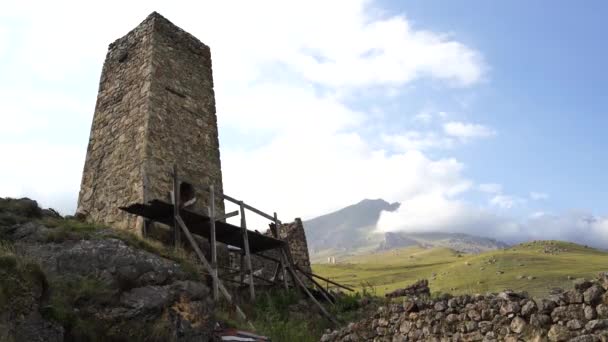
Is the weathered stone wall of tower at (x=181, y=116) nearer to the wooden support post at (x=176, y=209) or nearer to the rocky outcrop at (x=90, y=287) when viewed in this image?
the wooden support post at (x=176, y=209)

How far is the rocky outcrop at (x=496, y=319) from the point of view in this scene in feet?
30.3

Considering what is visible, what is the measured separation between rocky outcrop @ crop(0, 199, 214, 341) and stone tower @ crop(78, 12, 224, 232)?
17.1 ft

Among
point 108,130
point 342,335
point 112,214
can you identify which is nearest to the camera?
point 342,335

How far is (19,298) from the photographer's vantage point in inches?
290

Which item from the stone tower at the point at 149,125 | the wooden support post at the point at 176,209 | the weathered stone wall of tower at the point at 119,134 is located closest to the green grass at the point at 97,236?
the wooden support post at the point at 176,209

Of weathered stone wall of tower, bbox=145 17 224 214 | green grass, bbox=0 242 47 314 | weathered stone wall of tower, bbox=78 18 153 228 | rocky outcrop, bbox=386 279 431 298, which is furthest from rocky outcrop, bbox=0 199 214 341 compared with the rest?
rocky outcrop, bbox=386 279 431 298

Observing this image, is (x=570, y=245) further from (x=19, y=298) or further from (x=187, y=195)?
(x=19, y=298)

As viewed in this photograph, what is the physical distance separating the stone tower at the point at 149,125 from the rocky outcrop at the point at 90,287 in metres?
5.20

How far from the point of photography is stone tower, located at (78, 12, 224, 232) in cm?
1686

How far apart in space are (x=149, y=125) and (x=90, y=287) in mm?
9078

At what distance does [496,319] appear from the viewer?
35.2ft

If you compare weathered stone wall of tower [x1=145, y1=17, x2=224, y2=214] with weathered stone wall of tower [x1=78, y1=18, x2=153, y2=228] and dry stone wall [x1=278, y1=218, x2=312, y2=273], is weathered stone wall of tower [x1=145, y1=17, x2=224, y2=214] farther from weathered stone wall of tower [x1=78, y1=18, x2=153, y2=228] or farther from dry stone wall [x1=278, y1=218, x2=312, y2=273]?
dry stone wall [x1=278, y1=218, x2=312, y2=273]

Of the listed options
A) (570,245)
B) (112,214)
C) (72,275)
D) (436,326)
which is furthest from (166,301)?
(570,245)

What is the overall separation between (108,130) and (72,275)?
1043cm
